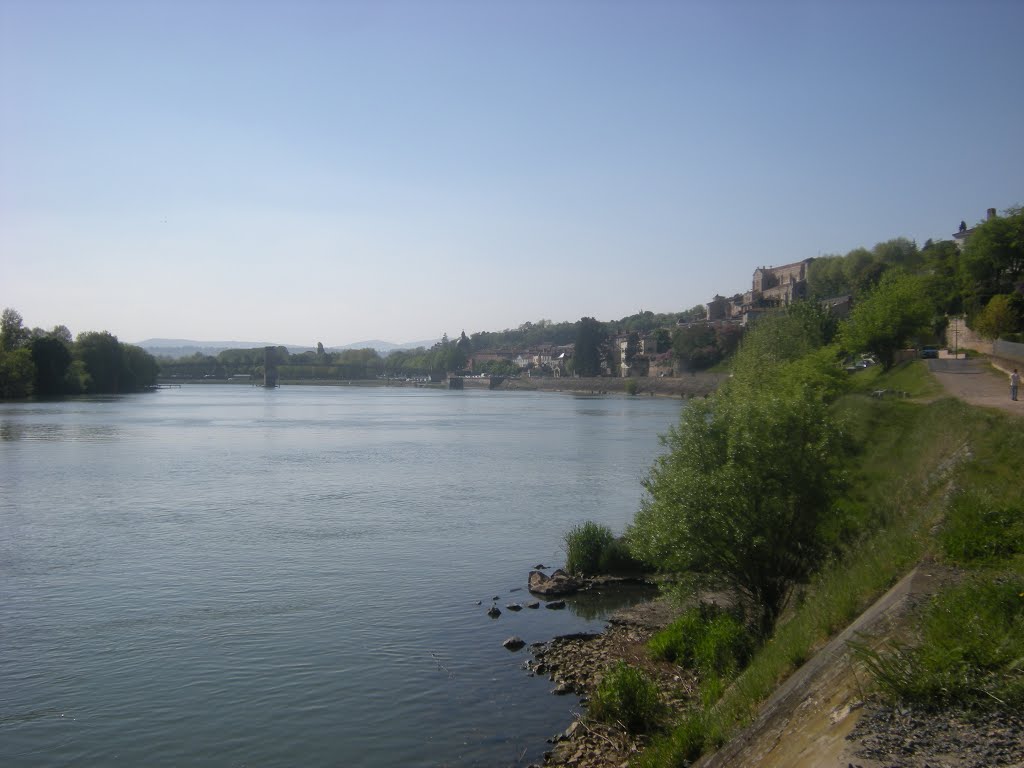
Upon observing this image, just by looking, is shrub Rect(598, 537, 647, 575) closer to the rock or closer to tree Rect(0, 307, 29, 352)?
the rock

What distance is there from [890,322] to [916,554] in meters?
44.5

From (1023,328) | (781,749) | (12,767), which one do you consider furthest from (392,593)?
(1023,328)

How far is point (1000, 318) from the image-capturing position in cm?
4725

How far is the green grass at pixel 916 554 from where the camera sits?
269 inches

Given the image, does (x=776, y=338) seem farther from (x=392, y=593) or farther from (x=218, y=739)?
(x=218, y=739)

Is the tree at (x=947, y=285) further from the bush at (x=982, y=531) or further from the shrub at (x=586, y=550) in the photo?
the bush at (x=982, y=531)

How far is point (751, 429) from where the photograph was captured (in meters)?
15.0

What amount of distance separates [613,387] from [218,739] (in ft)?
431

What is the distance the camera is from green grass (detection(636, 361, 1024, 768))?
684 cm

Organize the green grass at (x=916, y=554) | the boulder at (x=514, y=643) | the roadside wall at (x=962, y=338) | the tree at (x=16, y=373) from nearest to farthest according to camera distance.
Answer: the green grass at (x=916, y=554) → the boulder at (x=514, y=643) → the roadside wall at (x=962, y=338) → the tree at (x=16, y=373)

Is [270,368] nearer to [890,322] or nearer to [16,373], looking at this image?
[16,373]

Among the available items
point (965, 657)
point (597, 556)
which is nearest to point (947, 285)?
point (597, 556)

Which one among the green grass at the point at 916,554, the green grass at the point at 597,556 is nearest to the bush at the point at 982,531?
the green grass at the point at 916,554

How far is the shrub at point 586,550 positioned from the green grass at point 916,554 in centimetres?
680
